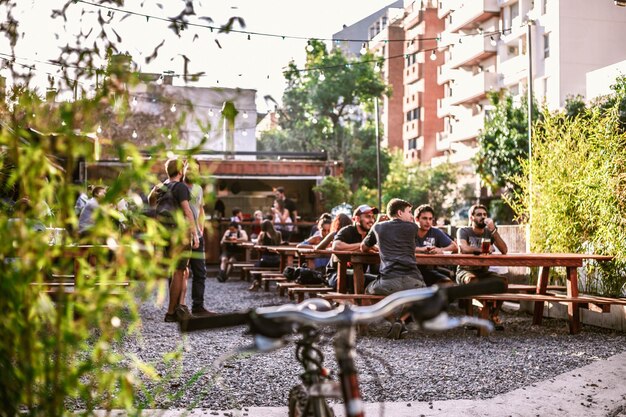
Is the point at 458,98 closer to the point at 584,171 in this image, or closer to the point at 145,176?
the point at 584,171

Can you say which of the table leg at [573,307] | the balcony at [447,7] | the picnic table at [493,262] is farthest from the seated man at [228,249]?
the balcony at [447,7]

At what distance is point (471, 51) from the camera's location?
184ft

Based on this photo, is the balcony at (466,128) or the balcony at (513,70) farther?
the balcony at (466,128)

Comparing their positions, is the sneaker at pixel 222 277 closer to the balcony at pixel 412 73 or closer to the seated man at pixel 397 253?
the seated man at pixel 397 253

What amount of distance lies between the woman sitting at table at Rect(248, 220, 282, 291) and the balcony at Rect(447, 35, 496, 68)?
125ft

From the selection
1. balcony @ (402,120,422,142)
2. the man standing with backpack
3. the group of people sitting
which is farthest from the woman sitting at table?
balcony @ (402,120,422,142)

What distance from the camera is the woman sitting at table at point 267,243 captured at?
16.6 m

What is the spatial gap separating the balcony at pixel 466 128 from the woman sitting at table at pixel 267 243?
38.2m

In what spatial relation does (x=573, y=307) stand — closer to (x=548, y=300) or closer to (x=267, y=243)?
(x=548, y=300)

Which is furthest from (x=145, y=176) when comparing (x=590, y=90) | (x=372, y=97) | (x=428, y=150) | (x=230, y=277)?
(x=428, y=150)

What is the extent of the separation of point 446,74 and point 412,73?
1268cm

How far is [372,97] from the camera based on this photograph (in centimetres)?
5616

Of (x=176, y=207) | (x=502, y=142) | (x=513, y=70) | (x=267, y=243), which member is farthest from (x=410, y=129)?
(x=176, y=207)

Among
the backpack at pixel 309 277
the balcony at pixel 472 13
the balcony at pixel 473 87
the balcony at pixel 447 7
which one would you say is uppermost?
the balcony at pixel 447 7
